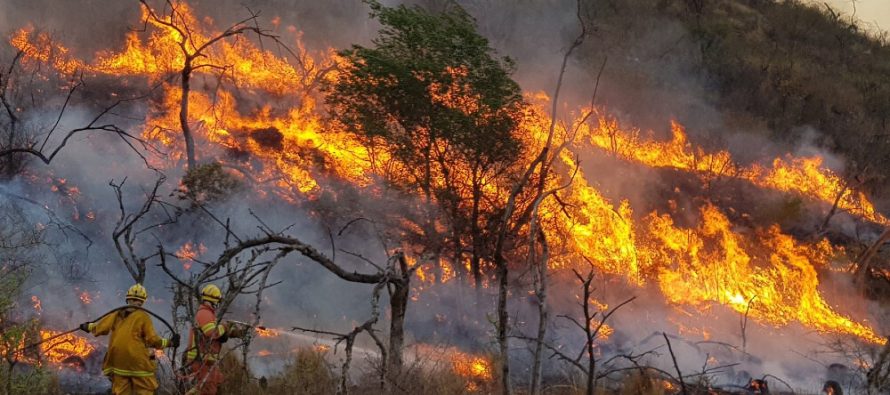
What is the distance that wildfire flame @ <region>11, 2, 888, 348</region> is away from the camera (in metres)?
20.8

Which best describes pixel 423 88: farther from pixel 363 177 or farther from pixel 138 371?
A: pixel 138 371

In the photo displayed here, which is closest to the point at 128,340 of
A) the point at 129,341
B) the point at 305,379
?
the point at 129,341

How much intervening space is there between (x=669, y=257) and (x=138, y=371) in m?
19.0

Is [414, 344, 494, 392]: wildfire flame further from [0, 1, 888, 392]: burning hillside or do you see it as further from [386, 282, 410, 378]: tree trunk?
[386, 282, 410, 378]: tree trunk

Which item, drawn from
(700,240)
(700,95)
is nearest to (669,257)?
(700,240)

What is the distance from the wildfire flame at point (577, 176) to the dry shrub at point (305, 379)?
9.76 m

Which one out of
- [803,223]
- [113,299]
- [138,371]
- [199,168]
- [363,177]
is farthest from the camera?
[803,223]

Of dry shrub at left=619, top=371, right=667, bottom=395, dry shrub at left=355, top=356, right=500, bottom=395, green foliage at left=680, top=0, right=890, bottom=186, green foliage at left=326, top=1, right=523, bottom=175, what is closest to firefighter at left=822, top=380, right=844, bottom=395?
dry shrub at left=619, top=371, right=667, bottom=395

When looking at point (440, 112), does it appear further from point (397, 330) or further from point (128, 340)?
point (128, 340)

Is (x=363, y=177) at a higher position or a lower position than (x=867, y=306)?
higher

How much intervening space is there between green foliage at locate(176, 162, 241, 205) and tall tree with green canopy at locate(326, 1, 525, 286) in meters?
4.22

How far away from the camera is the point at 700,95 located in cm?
2909

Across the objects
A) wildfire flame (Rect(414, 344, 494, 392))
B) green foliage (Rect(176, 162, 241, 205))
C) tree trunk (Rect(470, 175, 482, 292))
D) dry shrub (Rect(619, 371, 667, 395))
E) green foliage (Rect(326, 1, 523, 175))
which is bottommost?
dry shrub (Rect(619, 371, 667, 395))

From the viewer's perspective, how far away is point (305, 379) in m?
8.81
